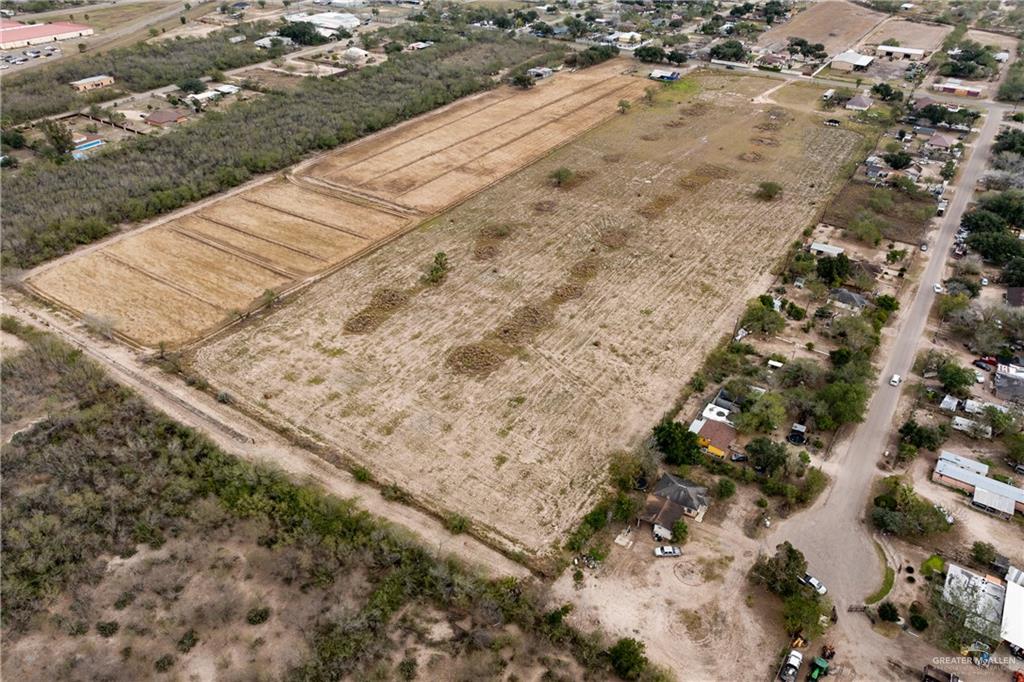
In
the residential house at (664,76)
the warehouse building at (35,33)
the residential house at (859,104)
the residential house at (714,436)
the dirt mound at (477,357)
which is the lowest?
the residential house at (714,436)

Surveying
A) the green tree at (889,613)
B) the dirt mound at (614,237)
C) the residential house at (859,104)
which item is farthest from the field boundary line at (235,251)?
the residential house at (859,104)

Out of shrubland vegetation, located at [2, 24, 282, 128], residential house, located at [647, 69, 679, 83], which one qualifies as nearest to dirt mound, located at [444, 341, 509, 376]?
residential house, located at [647, 69, 679, 83]

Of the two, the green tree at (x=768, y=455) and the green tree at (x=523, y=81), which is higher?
the green tree at (x=523, y=81)

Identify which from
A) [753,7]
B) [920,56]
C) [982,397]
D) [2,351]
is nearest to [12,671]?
[2,351]

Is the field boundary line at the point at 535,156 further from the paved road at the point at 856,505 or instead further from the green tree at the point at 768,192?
the paved road at the point at 856,505

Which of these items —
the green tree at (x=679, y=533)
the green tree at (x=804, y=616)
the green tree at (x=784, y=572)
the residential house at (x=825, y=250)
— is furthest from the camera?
the residential house at (x=825, y=250)

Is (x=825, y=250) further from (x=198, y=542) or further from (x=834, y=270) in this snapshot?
(x=198, y=542)
